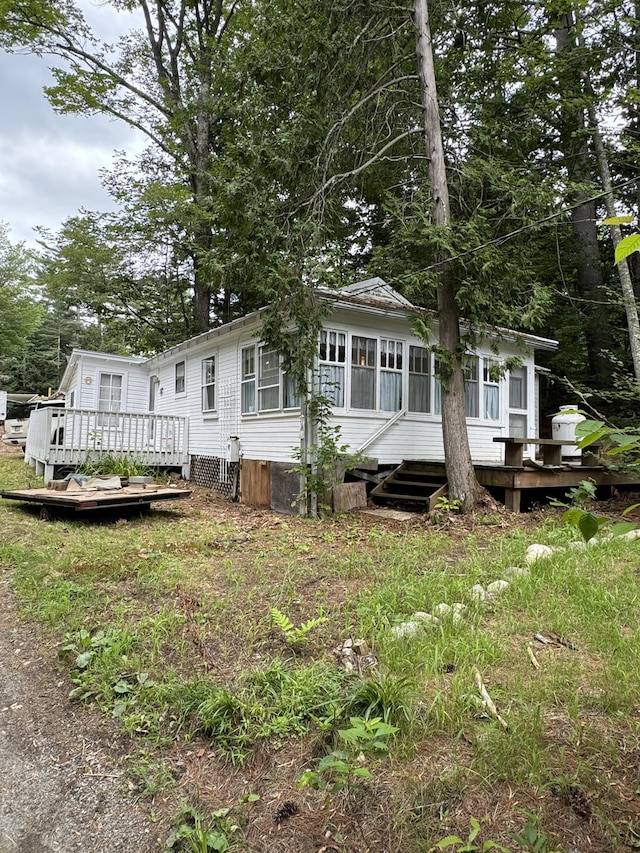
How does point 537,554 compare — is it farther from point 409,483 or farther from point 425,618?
point 409,483

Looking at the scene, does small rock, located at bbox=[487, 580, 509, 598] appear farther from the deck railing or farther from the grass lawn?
the deck railing

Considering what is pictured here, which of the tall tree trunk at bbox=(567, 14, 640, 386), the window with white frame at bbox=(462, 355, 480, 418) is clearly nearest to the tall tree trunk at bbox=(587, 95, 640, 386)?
the tall tree trunk at bbox=(567, 14, 640, 386)

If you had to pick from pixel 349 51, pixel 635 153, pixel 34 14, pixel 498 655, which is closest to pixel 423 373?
pixel 349 51

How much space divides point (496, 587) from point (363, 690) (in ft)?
6.10

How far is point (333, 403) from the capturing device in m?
8.19

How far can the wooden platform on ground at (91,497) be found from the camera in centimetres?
670

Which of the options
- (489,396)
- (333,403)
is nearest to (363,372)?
(333,403)

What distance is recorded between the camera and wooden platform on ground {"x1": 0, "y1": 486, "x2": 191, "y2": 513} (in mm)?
6699

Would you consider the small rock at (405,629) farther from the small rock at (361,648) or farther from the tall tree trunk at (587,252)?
the tall tree trunk at (587,252)

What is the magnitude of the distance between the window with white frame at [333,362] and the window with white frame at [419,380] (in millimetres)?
1671

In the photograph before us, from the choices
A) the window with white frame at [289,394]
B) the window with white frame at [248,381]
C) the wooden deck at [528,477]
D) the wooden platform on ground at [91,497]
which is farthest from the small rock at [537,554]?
the window with white frame at [248,381]

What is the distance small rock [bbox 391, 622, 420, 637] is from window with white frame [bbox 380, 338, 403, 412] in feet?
20.5

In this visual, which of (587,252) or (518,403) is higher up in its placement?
(587,252)

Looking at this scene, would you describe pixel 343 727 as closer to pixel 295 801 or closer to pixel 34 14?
pixel 295 801
